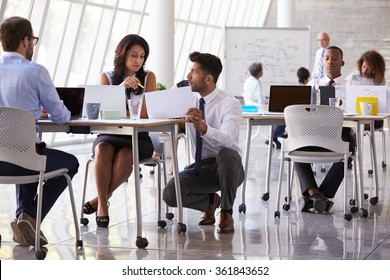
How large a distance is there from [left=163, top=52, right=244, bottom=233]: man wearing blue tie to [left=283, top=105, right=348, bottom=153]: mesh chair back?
23.4 inches

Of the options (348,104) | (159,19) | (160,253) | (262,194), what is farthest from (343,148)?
(159,19)

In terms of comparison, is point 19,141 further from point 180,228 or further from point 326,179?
point 326,179

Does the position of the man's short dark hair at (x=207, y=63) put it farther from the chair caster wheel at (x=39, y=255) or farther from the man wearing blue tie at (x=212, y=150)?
the chair caster wheel at (x=39, y=255)

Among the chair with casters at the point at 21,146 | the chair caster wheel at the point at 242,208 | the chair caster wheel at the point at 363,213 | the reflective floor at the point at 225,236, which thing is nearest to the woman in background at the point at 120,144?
the reflective floor at the point at 225,236

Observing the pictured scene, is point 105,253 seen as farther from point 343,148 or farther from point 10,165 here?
point 343,148

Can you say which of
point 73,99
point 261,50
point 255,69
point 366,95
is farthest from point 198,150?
point 261,50

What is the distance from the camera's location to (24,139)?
4.87 m

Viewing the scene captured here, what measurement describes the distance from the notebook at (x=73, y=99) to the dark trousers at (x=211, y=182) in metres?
0.84

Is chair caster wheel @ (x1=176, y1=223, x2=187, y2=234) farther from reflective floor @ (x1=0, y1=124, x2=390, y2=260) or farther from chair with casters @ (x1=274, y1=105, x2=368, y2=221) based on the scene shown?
chair with casters @ (x1=274, y1=105, x2=368, y2=221)

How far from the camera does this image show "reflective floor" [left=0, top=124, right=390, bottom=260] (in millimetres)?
5219

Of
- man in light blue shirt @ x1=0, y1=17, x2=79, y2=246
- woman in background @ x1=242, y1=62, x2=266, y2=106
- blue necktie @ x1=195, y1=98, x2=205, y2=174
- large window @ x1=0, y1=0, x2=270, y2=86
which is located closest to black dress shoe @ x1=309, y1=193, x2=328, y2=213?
blue necktie @ x1=195, y1=98, x2=205, y2=174

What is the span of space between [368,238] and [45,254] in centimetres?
216

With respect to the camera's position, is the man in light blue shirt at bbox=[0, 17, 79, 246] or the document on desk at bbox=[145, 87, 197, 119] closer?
the man in light blue shirt at bbox=[0, 17, 79, 246]

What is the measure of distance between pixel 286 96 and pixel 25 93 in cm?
263
